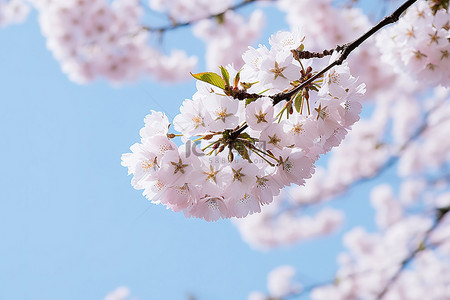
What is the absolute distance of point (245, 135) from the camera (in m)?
1.01

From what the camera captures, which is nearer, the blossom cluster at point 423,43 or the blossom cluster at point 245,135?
the blossom cluster at point 245,135

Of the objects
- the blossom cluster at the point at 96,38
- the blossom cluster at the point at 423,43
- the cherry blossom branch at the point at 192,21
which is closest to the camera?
the blossom cluster at the point at 423,43

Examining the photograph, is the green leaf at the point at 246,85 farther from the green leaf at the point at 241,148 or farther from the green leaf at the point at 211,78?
the green leaf at the point at 241,148

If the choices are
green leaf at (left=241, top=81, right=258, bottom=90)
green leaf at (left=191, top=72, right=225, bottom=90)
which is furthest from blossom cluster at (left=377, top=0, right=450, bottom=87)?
green leaf at (left=191, top=72, right=225, bottom=90)

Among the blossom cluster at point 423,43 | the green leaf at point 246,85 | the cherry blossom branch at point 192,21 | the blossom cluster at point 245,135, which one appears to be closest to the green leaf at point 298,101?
the blossom cluster at point 245,135

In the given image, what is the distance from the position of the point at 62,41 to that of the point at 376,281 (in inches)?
272

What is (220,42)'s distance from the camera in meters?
6.91

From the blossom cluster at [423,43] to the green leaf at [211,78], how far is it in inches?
42.6

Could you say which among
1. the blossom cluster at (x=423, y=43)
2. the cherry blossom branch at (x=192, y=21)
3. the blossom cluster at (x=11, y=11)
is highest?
the blossom cluster at (x=11, y=11)

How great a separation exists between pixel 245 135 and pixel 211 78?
19cm

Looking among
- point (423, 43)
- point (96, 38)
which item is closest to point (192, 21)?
point (423, 43)

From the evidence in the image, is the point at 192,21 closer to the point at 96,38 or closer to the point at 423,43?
the point at 423,43

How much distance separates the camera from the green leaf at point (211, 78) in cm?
99

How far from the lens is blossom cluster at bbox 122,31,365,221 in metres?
0.99
